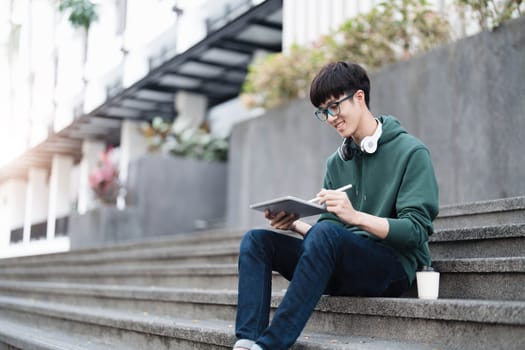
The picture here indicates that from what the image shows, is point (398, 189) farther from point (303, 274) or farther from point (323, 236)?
point (303, 274)

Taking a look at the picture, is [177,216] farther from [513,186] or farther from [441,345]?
[441,345]

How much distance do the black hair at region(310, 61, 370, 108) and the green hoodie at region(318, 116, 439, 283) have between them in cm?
21

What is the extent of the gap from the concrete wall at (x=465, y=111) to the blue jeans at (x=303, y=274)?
1722 millimetres

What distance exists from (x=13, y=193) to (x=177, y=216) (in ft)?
47.4

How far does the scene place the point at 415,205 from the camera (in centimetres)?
198

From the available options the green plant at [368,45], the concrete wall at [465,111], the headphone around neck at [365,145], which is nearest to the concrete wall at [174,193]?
the green plant at [368,45]

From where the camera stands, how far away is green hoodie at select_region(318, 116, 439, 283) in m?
1.98

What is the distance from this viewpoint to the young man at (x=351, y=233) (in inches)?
76.0

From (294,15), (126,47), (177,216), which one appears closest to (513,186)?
(294,15)

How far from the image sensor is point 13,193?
798 inches

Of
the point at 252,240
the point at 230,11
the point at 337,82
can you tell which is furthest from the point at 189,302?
the point at 230,11

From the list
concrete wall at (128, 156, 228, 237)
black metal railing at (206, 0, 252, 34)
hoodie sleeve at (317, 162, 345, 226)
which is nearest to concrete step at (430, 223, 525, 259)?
hoodie sleeve at (317, 162, 345, 226)

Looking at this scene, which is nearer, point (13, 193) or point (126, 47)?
point (126, 47)

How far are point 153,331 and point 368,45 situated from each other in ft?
10.5
